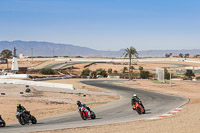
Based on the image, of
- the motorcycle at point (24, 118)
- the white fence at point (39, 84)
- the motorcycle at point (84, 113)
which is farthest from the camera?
the white fence at point (39, 84)

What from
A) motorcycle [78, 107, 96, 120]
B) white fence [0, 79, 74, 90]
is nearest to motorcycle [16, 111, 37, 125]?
motorcycle [78, 107, 96, 120]

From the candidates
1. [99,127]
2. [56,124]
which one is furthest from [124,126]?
[56,124]

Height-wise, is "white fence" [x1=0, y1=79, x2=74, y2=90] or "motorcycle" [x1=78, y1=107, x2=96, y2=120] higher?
"white fence" [x1=0, y1=79, x2=74, y2=90]

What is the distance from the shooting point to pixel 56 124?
795 inches

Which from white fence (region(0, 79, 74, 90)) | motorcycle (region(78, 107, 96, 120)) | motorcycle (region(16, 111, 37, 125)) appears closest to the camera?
motorcycle (region(16, 111, 37, 125))

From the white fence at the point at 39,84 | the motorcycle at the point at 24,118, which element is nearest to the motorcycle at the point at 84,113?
the motorcycle at the point at 24,118

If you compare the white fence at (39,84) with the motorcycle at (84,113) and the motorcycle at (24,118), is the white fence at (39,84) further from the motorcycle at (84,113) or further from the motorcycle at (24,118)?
the motorcycle at (24,118)

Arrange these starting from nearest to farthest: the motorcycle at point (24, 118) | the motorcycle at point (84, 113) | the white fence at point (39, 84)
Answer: the motorcycle at point (24, 118), the motorcycle at point (84, 113), the white fence at point (39, 84)

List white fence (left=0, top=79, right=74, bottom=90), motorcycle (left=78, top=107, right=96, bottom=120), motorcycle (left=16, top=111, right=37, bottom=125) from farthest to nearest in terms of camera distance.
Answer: white fence (left=0, top=79, right=74, bottom=90)
motorcycle (left=78, top=107, right=96, bottom=120)
motorcycle (left=16, top=111, right=37, bottom=125)

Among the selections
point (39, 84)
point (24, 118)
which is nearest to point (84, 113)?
point (24, 118)

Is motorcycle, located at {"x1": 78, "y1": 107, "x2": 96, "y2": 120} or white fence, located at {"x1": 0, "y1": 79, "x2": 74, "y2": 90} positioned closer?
motorcycle, located at {"x1": 78, "y1": 107, "x2": 96, "y2": 120}

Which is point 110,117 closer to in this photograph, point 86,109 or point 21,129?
point 86,109

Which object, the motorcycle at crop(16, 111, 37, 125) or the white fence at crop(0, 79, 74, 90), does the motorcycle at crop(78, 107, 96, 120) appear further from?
the white fence at crop(0, 79, 74, 90)

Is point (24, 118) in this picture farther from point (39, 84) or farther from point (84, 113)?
point (39, 84)
